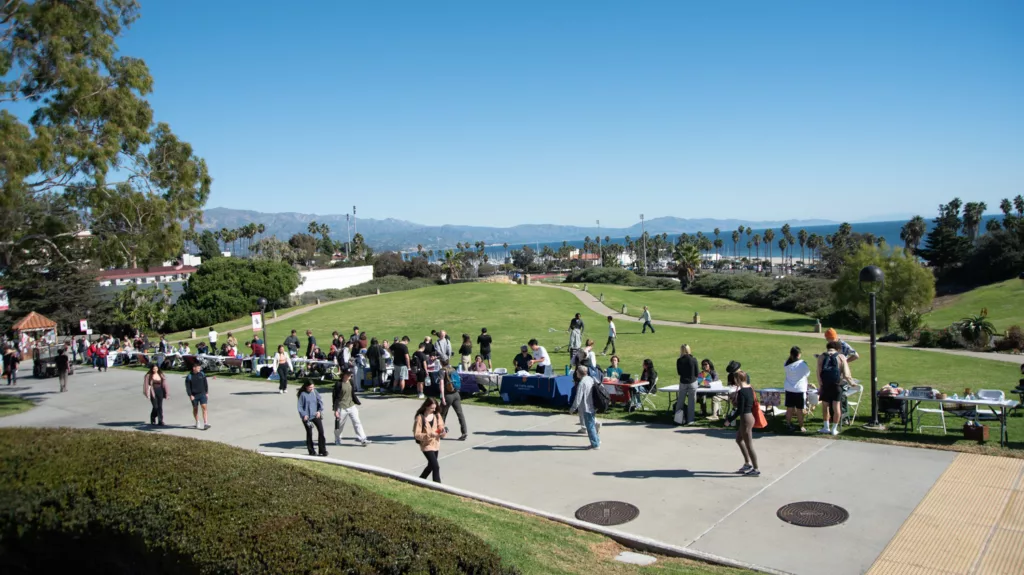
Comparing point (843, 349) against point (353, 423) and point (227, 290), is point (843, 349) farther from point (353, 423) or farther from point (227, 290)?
point (227, 290)

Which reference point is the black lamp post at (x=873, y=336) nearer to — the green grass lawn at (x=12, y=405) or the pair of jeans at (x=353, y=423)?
the pair of jeans at (x=353, y=423)

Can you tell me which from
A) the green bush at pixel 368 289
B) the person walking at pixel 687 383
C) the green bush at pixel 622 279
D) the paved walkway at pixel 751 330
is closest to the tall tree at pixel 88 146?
the person walking at pixel 687 383

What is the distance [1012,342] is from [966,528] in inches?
948

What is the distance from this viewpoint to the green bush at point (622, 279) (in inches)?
3228

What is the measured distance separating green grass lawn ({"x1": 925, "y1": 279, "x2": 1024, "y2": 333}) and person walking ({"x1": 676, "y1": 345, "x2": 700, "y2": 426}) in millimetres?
31600

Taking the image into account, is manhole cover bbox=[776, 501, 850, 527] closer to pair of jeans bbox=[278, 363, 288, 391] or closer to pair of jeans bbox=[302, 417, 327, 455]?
pair of jeans bbox=[302, 417, 327, 455]

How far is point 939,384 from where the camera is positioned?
730 inches

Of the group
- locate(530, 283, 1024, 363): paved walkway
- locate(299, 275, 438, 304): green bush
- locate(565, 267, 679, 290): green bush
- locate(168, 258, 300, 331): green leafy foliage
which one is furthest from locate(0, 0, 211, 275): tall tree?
locate(565, 267, 679, 290): green bush

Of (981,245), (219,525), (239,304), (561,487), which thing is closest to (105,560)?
(219,525)

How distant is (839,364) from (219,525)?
11439 millimetres

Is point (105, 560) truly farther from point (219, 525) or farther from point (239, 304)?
point (239, 304)

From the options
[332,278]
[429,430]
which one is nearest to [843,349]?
[429,430]

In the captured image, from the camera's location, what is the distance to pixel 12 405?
2134 cm

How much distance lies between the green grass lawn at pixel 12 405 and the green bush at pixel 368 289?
44.0 m
